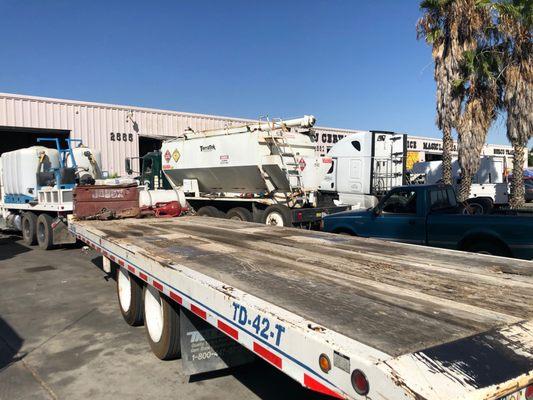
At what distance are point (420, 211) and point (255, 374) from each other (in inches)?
191

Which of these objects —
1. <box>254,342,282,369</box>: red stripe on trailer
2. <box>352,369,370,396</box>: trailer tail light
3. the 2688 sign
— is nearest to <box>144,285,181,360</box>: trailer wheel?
<box>254,342,282,369</box>: red stripe on trailer

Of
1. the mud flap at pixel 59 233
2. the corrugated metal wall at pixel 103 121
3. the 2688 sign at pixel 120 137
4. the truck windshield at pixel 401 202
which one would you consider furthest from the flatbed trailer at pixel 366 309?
the 2688 sign at pixel 120 137

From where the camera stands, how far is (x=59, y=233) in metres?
12.3

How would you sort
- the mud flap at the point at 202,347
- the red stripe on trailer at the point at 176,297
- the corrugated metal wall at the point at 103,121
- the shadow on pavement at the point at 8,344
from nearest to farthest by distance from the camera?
1. the red stripe on trailer at the point at 176,297
2. the mud flap at the point at 202,347
3. the shadow on pavement at the point at 8,344
4. the corrugated metal wall at the point at 103,121

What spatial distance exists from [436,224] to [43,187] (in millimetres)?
10532

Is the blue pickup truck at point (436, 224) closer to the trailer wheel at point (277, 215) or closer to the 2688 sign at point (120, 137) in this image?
the trailer wheel at point (277, 215)

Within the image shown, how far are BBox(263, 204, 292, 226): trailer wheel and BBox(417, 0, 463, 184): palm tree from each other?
9.37 metres

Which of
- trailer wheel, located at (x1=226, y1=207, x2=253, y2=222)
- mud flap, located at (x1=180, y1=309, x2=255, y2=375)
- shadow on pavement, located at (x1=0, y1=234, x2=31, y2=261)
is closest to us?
mud flap, located at (x1=180, y1=309, x2=255, y2=375)

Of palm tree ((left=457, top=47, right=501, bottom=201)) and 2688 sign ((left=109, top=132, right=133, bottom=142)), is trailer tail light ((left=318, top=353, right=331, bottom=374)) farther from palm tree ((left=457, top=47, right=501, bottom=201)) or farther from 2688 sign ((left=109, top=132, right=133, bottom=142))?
2688 sign ((left=109, top=132, right=133, bottom=142))

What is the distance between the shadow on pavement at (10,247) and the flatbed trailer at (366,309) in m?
8.50

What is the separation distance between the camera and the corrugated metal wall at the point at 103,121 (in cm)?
2038

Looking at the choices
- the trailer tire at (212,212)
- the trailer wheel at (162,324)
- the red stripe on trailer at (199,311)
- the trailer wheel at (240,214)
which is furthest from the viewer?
the trailer tire at (212,212)

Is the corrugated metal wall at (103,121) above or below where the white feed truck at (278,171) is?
above

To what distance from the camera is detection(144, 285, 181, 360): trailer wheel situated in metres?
4.38
